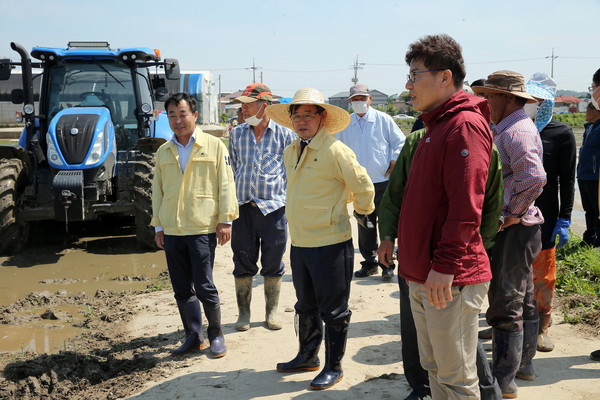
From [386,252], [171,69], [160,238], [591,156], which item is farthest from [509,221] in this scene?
[171,69]

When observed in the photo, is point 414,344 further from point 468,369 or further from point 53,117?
point 53,117

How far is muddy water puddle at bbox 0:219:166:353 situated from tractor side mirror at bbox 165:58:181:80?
2.38m

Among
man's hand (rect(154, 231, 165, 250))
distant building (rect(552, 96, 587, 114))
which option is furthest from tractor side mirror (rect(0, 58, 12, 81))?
distant building (rect(552, 96, 587, 114))

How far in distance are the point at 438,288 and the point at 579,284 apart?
13.0 feet

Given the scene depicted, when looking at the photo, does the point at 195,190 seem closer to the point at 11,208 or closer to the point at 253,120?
the point at 253,120

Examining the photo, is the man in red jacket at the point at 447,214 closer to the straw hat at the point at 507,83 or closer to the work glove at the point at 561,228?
the straw hat at the point at 507,83

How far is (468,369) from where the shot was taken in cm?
277

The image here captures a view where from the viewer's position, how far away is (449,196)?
261 centimetres

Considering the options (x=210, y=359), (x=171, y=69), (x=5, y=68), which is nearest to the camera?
(x=210, y=359)

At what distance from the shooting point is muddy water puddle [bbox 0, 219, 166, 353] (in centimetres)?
536

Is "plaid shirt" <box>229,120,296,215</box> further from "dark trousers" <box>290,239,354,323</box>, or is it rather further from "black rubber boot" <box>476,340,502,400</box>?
"black rubber boot" <box>476,340,502,400</box>

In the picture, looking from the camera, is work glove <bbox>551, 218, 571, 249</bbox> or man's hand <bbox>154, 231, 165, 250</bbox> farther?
man's hand <bbox>154, 231, 165, 250</bbox>

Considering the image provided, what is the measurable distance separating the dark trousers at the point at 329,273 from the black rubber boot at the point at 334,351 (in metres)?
0.05

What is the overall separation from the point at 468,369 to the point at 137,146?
701 centimetres
